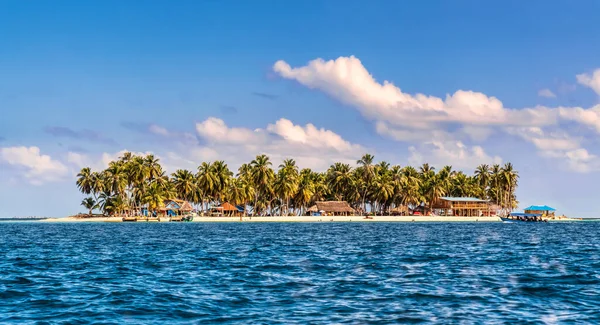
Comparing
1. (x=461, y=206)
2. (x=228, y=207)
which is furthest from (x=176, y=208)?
(x=461, y=206)

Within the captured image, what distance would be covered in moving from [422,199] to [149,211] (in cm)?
8153

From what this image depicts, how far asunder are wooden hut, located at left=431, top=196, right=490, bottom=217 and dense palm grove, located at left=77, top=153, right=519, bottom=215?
168 inches

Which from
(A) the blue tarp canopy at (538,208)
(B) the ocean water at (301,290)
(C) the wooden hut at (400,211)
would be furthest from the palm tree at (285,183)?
(B) the ocean water at (301,290)

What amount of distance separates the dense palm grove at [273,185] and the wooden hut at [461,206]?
14.0ft

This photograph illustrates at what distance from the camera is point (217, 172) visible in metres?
165

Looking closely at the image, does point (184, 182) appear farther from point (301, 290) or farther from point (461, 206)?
point (301, 290)

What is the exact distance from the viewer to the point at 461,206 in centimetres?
17662

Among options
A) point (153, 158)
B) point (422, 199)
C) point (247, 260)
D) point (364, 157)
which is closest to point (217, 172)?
point (153, 158)

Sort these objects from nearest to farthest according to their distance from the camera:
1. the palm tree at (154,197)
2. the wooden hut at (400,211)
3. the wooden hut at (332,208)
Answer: the palm tree at (154,197) < the wooden hut at (332,208) < the wooden hut at (400,211)

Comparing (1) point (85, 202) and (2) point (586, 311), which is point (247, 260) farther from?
(1) point (85, 202)

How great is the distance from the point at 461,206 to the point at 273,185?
56.4 m

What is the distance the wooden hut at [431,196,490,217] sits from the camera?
176000 mm

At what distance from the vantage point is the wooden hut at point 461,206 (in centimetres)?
17600

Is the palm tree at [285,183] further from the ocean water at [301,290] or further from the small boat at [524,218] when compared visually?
the ocean water at [301,290]
